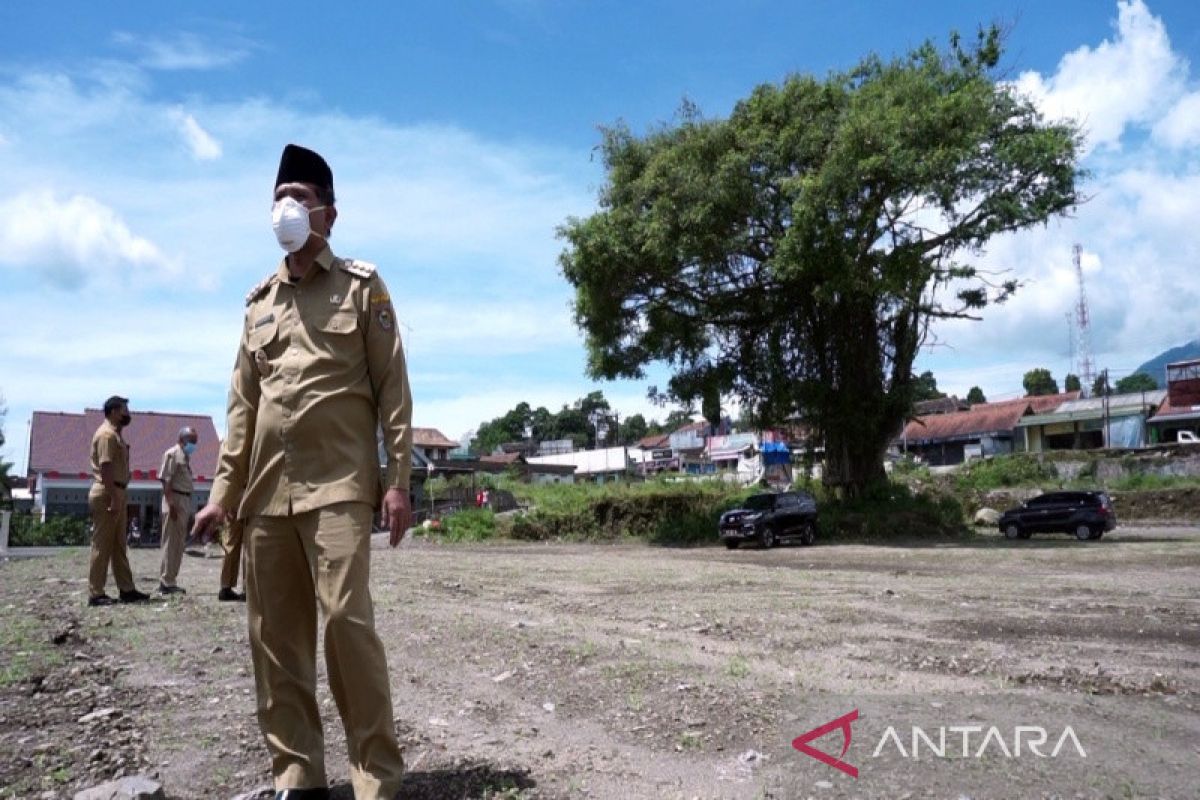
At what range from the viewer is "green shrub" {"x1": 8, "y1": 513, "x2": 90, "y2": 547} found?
Result: 28766 mm

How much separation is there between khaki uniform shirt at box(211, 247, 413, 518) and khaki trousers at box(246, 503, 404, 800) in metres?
0.11

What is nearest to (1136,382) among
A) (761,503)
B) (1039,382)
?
(1039,382)

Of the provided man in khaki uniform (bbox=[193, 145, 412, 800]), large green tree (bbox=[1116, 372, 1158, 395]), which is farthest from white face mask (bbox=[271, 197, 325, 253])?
large green tree (bbox=[1116, 372, 1158, 395])

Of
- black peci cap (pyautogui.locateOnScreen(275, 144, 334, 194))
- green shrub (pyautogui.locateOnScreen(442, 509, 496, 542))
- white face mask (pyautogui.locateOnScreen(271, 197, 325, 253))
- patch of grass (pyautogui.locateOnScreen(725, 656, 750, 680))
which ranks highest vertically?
black peci cap (pyautogui.locateOnScreen(275, 144, 334, 194))

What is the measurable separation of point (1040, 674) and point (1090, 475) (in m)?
42.9

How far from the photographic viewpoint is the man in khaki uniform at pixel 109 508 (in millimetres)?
8828

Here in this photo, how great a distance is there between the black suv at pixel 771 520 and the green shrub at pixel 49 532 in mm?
21083

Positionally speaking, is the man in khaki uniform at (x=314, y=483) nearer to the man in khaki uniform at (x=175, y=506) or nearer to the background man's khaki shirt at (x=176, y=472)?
the man in khaki uniform at (x=175, y=506)

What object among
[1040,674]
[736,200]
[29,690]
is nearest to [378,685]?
[29,690]

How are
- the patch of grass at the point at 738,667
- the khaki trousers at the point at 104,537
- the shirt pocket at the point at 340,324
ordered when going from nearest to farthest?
the shirt pocket at the point at 340,324
the patch of grass at the point at 738,667
the khaki trousers at the point at 104,537

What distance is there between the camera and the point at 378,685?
2904 mm

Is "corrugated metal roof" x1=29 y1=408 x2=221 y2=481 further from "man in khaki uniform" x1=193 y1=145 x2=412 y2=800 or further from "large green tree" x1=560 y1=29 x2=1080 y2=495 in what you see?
"man in khaki uniform" x1=193 y1=145 x2=412 y2=800

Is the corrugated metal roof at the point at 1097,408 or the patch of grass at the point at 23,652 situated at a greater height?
the corrugated metal roof at the point at 1097,408

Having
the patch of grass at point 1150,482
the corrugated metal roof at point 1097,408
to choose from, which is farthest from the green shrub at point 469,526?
the corrugated metal roof at point 1097,408
